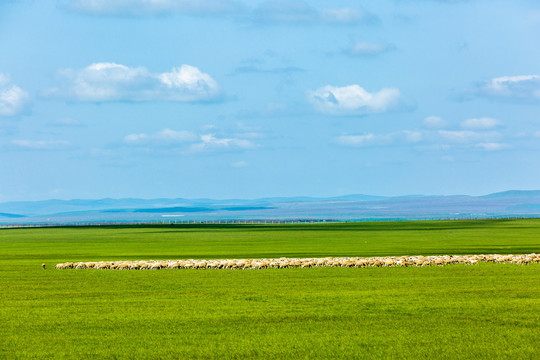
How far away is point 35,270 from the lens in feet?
127

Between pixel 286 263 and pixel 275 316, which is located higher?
pixel 286 263

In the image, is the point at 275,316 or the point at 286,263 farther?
the point at 286,263

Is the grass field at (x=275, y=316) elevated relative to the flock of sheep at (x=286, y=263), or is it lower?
lower

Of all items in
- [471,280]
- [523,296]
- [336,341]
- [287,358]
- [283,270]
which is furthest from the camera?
[283,270]

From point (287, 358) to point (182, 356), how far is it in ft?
7.44

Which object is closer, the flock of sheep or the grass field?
the grass field

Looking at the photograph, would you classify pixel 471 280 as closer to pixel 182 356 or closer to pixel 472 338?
pixel 472 338

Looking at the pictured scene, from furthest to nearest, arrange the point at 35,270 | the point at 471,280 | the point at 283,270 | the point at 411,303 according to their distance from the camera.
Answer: the point at 35,270, the point at 283,270, the point at 471,280, the point at 411,303

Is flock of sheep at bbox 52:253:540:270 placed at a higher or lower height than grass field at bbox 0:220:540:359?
higher

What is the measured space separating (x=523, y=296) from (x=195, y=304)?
10709 mm

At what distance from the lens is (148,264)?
39156 millimetres

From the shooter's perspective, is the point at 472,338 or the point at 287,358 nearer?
the point at 287,358

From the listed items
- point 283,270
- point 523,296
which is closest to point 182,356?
point 523,296

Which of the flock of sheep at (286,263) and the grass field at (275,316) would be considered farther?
the flock of sheep at (286,263)
